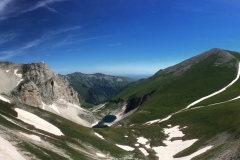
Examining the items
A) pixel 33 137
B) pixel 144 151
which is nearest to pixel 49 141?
pixel 33 137

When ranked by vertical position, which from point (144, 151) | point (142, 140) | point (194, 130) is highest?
point (194, 130)

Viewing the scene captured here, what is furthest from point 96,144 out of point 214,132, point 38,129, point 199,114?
point 199,114

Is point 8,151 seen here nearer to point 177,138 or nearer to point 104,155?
point 104,155

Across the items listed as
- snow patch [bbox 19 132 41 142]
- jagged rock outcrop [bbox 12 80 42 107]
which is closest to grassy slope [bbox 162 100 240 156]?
snow patch [bbox 19 132 41 142]

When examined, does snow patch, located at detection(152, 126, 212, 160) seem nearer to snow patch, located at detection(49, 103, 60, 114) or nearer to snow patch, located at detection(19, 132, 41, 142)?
snow patch, located at detection(19, 132, 41, 142)

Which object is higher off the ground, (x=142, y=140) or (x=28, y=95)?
(x=28, y=95)

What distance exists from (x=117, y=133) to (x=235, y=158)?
55349 mm

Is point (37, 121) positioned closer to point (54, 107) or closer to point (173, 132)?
point (173, 132)

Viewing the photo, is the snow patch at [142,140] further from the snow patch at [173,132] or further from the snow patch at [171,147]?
the snow patch at [173,132]

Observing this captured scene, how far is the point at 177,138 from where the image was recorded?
8994 cm

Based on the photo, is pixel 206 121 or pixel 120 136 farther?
pixel 206 121

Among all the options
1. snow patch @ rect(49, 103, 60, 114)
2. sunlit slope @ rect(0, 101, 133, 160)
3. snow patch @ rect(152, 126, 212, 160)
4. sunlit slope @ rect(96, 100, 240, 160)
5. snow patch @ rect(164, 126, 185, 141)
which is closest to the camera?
sunlit slope @ rect(0, 101, 133, 160)

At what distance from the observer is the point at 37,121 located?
66.2m

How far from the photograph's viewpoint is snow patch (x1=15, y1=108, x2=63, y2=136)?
6316 centimetres
